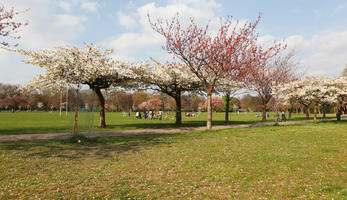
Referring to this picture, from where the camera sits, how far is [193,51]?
1900 centimetres

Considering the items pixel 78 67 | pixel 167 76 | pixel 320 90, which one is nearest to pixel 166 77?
pixel 167 76

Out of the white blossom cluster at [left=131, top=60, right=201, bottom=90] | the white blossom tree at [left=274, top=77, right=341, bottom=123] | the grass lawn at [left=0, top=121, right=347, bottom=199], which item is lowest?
the grass lawn at [left=0, top=121, right=347, bottom=199]

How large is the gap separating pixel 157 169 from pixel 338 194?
4.86m

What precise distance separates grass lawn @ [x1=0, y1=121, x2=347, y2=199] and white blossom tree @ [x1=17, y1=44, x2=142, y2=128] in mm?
4725

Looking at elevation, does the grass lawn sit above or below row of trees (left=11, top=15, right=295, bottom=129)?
below

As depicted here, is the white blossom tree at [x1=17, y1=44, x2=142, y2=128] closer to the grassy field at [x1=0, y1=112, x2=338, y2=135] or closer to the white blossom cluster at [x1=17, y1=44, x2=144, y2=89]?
the white blossom cluster at [x1=17, y1=44, x2=144, y2=89]

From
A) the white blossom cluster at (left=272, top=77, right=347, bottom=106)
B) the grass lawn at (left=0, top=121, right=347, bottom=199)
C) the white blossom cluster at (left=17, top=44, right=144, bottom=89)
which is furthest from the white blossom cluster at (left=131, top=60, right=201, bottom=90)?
the white blossom cluster at (left=272, top=77, right=347, bottom=106)

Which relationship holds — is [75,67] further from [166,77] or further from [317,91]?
[317,91]

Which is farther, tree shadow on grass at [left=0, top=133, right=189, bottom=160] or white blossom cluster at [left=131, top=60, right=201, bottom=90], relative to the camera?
white blossom cluster at [left=131, top=60, right=201, bottom=90]

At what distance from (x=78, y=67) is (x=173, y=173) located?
8981mm

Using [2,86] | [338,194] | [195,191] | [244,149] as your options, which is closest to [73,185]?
[195,191]

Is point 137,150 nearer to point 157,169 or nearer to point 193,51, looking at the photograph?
point 157,169

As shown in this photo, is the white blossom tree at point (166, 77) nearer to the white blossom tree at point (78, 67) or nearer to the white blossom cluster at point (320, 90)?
the white blossom tree at point (78, 67)

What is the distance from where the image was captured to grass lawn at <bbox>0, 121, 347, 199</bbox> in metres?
5.11
